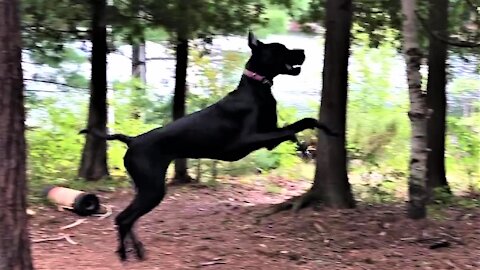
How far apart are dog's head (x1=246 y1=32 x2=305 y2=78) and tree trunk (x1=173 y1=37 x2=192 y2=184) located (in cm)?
481

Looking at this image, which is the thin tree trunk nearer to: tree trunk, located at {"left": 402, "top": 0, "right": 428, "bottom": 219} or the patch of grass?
the patch of grass

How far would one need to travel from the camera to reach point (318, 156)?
7555mm

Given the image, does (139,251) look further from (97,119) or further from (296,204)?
(97,119)

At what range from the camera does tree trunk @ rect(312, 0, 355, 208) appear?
7.36 metres

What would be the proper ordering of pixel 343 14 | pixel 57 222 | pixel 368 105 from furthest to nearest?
1. pixel 368 105
2. pixel 57 222
3. pixel 343 14

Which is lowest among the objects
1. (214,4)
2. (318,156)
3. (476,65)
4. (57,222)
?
(57,222)

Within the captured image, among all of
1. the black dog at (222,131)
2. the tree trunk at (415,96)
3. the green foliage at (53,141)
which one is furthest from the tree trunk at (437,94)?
the green foliage at (53,141)

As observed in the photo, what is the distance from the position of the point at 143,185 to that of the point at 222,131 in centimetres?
79

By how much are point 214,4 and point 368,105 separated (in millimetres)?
5047

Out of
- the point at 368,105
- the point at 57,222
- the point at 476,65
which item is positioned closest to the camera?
the point at 57,222

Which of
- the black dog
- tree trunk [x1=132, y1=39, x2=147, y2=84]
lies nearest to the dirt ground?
the black dog

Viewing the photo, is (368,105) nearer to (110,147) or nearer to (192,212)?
(110,147)

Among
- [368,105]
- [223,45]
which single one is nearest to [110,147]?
[223,45]

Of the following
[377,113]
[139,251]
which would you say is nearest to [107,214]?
[139,251]
